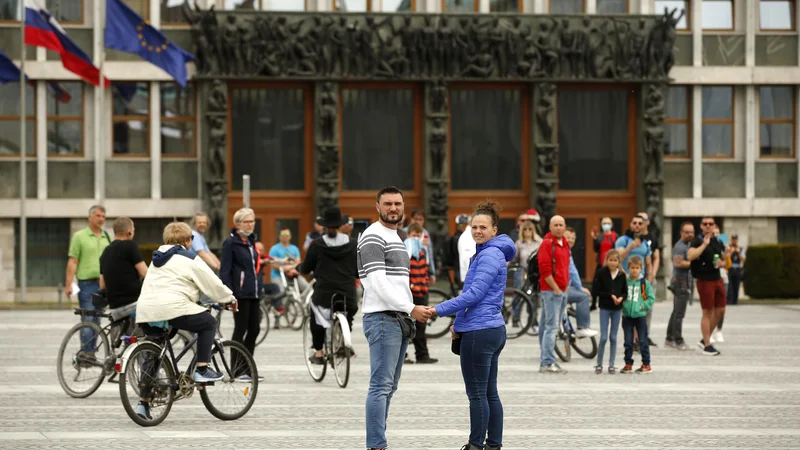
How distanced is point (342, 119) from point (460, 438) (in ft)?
103

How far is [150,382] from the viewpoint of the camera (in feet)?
46.6

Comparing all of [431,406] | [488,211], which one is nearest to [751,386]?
[431,406]

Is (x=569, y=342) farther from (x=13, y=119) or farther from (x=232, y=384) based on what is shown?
(x=13, y=119)

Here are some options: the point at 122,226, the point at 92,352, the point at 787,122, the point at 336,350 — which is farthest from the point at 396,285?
the point at 787,122

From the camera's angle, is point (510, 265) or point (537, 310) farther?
point (510, 265)

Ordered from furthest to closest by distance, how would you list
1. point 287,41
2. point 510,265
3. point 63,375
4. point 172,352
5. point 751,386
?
point 287,41, point 510,265, point 751,386, point 63,375, point 172,352

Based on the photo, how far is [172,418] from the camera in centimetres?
1497

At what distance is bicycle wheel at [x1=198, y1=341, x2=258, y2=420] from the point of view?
48.6 ft

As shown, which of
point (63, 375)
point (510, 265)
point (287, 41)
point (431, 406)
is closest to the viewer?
point (431, 406)

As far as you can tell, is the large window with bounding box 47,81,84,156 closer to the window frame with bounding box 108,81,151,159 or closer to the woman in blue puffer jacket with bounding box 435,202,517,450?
the window frame with bounding box 108,81,151,159

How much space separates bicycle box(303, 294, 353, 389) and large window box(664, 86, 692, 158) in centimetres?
2871

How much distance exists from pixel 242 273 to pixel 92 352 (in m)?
2.00

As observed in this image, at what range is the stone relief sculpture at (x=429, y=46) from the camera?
4312 cm

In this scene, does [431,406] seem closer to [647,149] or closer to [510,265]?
[510,265]
